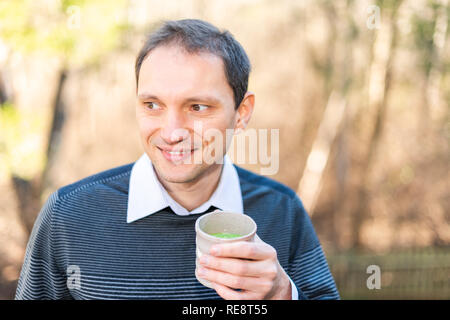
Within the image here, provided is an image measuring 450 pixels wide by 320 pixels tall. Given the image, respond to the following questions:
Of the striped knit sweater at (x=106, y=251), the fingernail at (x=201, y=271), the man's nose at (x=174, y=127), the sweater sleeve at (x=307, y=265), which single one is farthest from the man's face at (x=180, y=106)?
the sweater sleeve at (x=307, y=265)

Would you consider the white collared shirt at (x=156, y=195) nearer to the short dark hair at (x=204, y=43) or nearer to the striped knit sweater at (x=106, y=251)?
the striped knit sweater at (x=106, y=251)

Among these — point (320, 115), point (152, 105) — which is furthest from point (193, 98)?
point (320, 115)

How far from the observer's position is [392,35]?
654cm

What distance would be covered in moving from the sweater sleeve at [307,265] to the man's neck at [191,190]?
16.6 inches

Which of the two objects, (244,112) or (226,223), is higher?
(244,112)

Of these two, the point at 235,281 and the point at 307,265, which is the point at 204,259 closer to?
the point at 235,281

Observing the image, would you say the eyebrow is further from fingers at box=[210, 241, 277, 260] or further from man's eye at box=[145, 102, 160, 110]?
fingers at box=[210, 241, 277, 260]

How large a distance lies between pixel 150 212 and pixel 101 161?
523 centimetres

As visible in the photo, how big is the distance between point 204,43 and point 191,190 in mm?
597

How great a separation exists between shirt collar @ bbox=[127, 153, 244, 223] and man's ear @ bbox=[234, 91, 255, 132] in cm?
20

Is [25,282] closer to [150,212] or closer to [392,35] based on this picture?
[150,212]

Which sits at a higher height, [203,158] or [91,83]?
[91,83]

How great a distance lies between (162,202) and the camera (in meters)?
1.55

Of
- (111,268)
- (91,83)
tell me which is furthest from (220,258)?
(91,83)
